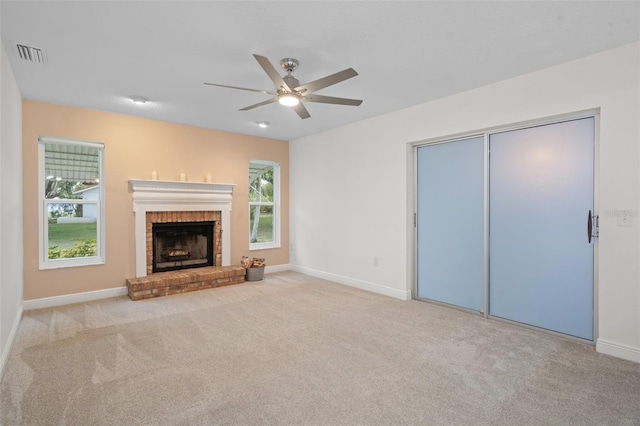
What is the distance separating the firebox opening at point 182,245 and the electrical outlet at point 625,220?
520cm

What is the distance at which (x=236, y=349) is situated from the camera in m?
2.89

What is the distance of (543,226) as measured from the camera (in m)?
3.27

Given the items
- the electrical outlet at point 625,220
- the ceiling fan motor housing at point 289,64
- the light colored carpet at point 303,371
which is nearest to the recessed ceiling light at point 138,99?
the ceiling fan motor housing at point 289,64

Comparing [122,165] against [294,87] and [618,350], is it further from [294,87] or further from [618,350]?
[618,350]

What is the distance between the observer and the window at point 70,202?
164 inches

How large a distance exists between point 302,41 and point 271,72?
14.9 inches

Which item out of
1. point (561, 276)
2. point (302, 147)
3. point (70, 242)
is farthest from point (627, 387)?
point (70, 242)

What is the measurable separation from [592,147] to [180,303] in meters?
4.80

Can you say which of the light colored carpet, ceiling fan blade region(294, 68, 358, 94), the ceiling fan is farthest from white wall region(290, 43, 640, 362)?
ceiling fan blade region(294, 68, 358, 94)

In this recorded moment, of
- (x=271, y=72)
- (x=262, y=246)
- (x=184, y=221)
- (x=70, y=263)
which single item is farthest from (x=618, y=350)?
(x=70, y=263)

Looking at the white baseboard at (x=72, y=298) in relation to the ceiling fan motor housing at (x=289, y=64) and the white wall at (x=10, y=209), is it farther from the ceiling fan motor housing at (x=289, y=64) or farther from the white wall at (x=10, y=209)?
the ceiling fan motor housing at (x=289, y=64)

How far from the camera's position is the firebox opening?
513 centimetres

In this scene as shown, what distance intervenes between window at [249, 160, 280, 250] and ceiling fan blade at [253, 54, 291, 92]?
3.50 meters

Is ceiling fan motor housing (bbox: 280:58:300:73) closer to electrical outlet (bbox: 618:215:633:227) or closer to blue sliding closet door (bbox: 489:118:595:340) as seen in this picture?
blue sliding closet door (bbox: 489:118:595:340)
